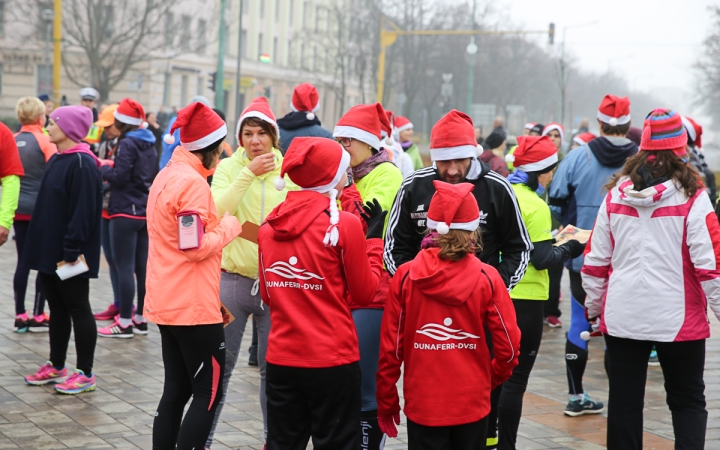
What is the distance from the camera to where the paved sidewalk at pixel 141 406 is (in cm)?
559

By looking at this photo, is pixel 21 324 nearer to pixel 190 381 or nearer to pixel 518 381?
pixel 190 381

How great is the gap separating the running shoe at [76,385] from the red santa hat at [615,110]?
4.34 metres

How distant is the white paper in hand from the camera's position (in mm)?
6211

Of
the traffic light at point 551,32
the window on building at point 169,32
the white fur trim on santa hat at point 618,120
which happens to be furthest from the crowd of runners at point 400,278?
the window on building at point 169,32

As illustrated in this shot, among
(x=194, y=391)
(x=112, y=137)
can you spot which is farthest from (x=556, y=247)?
(x=112, y=137)

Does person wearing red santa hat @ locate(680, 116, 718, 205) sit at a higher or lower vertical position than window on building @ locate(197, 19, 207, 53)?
lower

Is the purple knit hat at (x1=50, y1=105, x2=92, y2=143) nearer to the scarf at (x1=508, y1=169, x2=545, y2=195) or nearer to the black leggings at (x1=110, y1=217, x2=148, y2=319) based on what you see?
the black leggings at (x1=110, y1=217, x2=148, y2=319)

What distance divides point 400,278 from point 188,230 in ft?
3.57

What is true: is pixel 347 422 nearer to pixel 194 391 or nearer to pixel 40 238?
pixel 194 391

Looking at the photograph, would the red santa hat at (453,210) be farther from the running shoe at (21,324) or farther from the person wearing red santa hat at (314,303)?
the running shoe at (21,324)

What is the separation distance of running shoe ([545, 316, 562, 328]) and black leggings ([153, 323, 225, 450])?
595 centimetres

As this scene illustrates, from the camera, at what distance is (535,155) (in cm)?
543

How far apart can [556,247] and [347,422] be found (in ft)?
6.26

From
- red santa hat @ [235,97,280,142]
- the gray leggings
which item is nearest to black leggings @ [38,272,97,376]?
the gray leggings
